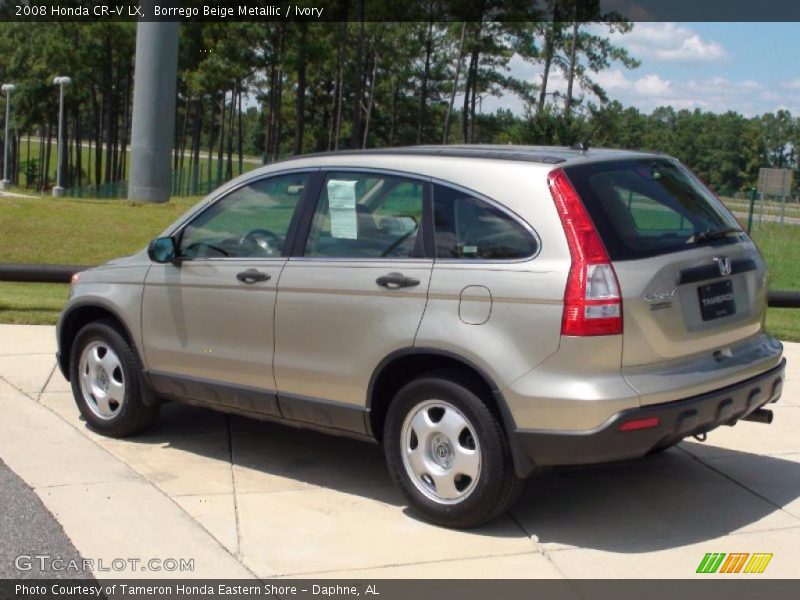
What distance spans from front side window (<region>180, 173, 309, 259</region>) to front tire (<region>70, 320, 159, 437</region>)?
81 centimetres

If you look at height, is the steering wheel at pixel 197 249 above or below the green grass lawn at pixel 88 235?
above

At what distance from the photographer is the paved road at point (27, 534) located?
4.73m

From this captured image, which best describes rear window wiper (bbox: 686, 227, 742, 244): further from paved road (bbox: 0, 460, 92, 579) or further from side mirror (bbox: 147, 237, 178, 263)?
paved road (bbox: 0, 460, 92, 579)

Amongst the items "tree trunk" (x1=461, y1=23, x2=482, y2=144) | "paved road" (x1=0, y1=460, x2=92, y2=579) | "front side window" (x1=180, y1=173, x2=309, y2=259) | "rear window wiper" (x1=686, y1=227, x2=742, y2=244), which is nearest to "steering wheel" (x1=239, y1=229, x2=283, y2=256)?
"front side window" (x1=180, y1=173, x2=309, y2=259)

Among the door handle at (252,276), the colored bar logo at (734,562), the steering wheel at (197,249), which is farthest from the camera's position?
the steering wheel at (197,249)

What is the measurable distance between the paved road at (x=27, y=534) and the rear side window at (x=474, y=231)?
7.36 ft

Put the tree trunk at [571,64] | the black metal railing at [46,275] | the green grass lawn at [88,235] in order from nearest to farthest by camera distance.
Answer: the black metal railing at [46,275] → the green grass lawn at [88,235] → the tree trunk at [571,64]

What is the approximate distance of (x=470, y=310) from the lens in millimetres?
5039

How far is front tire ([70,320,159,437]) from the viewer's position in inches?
265

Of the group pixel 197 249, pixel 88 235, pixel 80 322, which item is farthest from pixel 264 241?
pixel 88 235

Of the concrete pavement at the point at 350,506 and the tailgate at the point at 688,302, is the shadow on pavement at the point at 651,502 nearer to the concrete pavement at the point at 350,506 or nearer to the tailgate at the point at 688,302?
the concrete pavement at the point at 350,506

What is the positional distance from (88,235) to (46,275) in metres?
9.49

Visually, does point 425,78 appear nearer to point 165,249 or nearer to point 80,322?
point 80,322

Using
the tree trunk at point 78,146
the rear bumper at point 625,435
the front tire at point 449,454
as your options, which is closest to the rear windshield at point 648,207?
the rear bumper at point 625,435
